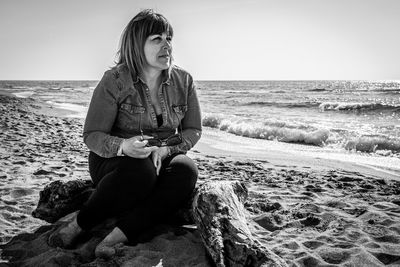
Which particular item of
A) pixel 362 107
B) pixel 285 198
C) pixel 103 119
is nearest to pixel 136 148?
pixel 103 119

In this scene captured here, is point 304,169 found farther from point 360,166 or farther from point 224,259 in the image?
point 224,259

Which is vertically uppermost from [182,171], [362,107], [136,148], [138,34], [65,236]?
[138,34]

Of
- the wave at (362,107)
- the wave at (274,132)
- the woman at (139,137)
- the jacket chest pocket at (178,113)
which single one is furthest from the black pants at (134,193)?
the wave at (362,107)

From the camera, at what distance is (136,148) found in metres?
2.33

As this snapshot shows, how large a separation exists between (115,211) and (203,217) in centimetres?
72

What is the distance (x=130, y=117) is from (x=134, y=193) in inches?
26.9

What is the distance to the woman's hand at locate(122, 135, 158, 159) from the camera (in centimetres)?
233

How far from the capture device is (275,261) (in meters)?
2.00

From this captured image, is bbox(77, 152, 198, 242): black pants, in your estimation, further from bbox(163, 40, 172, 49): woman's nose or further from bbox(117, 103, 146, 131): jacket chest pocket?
bbox(163, 40, 172, 49): woman's nose

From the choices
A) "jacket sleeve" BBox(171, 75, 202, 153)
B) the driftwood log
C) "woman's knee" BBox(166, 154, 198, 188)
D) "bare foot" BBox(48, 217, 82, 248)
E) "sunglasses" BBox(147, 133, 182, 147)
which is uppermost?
"jacket sleeve" BBox(171, 75, 202, 153)

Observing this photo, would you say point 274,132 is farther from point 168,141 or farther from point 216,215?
point 216,215

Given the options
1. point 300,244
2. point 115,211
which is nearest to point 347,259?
point 300,244

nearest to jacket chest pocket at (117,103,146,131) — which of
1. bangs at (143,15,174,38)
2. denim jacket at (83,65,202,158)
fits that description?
denim jacket at (83,65,202,158)

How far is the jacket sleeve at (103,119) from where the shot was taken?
246cm
